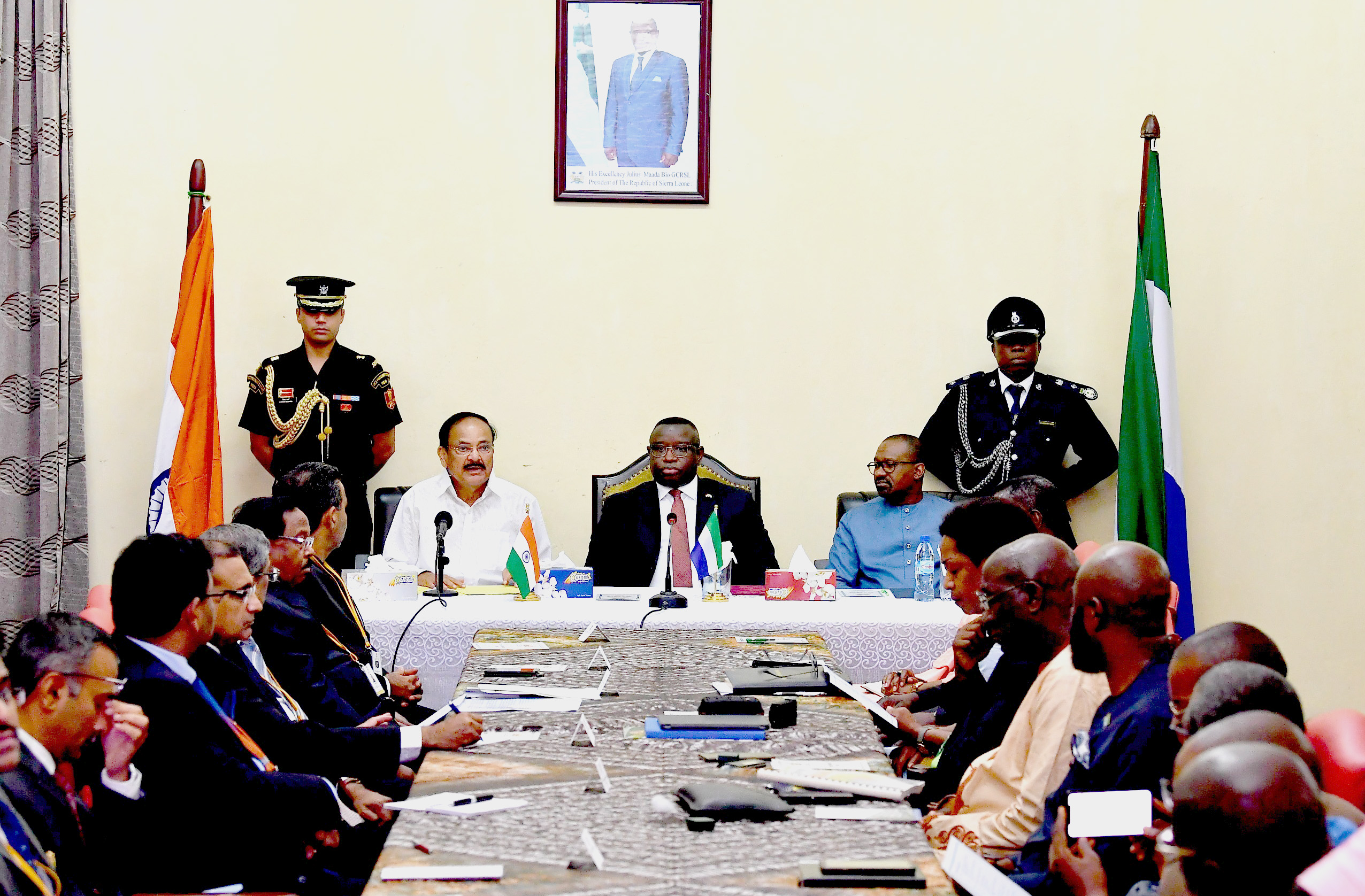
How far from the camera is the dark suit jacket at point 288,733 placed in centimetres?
298

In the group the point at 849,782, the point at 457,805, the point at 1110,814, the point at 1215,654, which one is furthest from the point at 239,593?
the point at 1215,654

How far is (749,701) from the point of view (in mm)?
3111

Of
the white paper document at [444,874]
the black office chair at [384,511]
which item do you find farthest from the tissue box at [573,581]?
the white paper document at [444,874]

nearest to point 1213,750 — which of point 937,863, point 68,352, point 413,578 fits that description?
point 937,863

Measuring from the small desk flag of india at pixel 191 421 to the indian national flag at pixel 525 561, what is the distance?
158 cm

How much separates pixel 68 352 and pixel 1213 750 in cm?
594

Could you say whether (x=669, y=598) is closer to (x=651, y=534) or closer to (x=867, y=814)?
(x=651, y=534)

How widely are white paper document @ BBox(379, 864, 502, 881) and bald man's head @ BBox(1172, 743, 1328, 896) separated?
3.22 ft

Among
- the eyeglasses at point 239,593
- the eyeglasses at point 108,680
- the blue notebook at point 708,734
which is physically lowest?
the blue notebook at point 708,734

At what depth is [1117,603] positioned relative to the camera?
8.45 feet

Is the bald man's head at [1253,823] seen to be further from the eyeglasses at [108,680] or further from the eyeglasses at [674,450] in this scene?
the eyeglasses at [674,450]

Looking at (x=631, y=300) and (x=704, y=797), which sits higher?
(x=631, y=300)

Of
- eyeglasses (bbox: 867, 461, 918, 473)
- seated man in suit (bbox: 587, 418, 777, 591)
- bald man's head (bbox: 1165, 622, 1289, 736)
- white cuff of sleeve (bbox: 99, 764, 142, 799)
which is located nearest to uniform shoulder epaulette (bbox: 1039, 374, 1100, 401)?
eyeglasses (bbox: 867, 461, 918, 473)

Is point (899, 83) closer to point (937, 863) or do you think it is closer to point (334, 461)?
point (334, 461)
